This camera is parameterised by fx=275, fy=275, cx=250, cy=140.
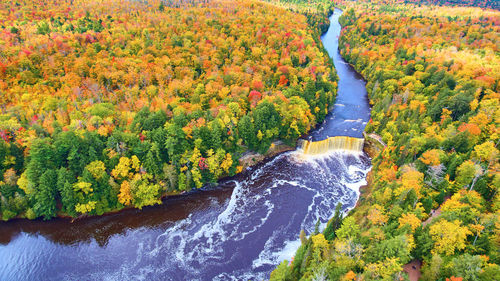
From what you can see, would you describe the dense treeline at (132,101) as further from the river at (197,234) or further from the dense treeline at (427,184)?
the dense treeline at (427,184)

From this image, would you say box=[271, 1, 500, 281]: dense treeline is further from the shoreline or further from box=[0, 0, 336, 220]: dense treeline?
box=[0, 0, 336, 220]: dense treeline

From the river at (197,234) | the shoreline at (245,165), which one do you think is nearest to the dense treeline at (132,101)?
the shoreline at (245,165)

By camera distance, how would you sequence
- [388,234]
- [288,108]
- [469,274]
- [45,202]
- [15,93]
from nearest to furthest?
[469,274] < [388,234] < [45,202] < [15,93] < [288,108]

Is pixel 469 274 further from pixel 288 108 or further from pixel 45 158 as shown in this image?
pixel 45 158

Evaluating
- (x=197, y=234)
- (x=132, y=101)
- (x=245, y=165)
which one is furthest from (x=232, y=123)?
(x=197, y=234)

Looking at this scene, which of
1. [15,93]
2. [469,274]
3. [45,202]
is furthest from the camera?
[15,93]

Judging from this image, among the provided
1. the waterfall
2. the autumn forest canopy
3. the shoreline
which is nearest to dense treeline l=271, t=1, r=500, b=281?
the autumn forest canopy

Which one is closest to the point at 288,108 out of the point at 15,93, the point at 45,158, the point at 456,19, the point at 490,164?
the point at 490,164
